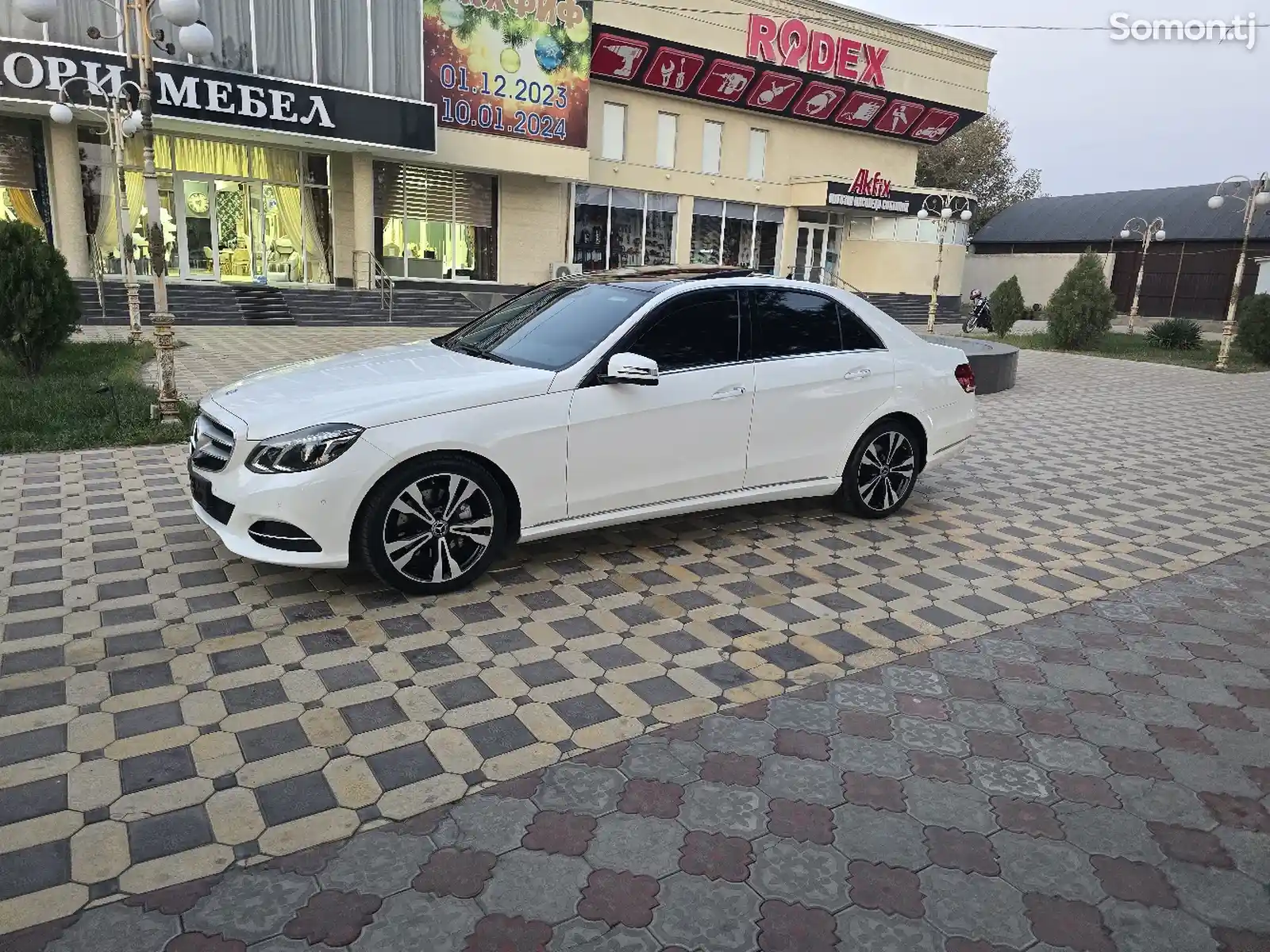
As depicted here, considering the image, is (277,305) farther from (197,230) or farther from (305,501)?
(305,501)

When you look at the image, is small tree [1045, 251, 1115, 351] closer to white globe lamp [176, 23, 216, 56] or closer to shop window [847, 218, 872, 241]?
shop window [847, 218, 872, 241]

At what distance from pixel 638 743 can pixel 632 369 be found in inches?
79.8

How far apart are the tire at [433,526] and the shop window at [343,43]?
20506 mm

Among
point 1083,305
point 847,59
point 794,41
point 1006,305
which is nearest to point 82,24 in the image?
point 794,41

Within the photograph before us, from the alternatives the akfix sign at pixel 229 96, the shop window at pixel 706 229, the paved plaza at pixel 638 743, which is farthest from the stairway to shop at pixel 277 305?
the paved plaza at pixel 638 743

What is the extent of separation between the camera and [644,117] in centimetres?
2914

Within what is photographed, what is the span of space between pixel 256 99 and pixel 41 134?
4.89 metres

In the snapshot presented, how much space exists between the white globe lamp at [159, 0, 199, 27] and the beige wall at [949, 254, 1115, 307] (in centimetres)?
3819

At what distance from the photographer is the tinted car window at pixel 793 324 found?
545 centimetres

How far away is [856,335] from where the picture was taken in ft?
19.4

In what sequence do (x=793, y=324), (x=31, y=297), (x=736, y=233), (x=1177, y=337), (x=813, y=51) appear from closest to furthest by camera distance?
(x=793, y=324), (x=31, y=297), (x=1177, y=337), (x=813, y=51), (x=736, y=233)

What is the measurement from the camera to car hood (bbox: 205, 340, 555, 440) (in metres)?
4.21

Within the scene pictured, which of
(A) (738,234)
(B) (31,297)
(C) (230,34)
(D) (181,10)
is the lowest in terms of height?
(B) (31,297)

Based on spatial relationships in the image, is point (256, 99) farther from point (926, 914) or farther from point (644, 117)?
point (926, 914)
